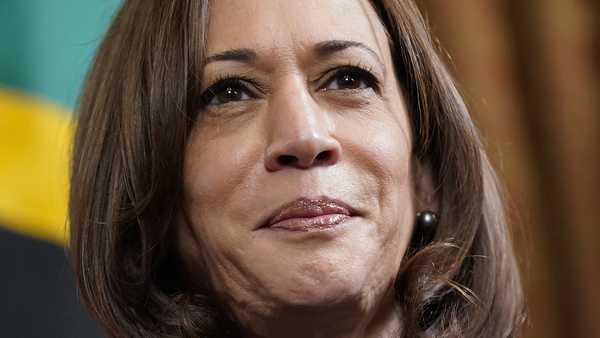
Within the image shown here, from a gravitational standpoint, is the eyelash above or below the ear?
above

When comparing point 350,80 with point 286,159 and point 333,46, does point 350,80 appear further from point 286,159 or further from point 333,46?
point 286,159

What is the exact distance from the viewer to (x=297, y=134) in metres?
1.01

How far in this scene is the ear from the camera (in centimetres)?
119

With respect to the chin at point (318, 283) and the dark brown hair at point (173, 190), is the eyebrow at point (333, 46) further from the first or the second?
the chin at point (318, 283)

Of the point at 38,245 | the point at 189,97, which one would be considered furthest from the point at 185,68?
the point at 38,245

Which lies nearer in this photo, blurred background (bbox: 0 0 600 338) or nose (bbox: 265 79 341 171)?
nose (bbox: 265 79 341 171)

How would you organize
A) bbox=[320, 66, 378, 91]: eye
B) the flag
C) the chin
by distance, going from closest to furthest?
the chin < bbox=[320, 66, 378, 91]: eye < the flag

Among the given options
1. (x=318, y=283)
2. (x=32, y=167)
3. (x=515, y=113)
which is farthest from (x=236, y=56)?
(x=515, y=113)

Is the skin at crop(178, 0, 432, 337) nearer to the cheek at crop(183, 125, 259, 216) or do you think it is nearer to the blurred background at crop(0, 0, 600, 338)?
the cheek at crop(183, 125, 259, 216)

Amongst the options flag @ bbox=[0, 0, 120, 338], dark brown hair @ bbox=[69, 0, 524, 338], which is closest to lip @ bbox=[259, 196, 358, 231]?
dark brown hair @ bbox=[69, 0, 524, 338]

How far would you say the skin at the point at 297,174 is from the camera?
1.01 meters

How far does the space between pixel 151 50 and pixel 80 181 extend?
0.19m

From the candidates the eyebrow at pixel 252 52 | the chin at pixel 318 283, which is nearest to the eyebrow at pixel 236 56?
the eyebrow at pixel 252 52

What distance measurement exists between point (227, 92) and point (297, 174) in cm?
15
